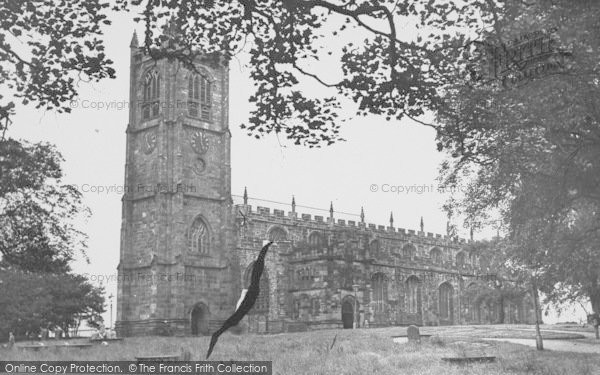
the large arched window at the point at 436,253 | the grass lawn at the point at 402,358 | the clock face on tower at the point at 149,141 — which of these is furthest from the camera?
the large arched window at the point at 436,253

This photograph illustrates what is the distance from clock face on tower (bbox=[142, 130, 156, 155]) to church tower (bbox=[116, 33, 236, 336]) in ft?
0.23

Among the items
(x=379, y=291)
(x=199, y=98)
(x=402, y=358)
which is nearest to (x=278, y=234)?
(x=379, y=291)

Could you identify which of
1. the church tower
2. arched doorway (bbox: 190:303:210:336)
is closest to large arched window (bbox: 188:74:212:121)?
the church tower

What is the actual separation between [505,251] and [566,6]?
14172mm

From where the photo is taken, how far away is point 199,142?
5525cm

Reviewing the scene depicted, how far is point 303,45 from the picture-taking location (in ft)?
41.1

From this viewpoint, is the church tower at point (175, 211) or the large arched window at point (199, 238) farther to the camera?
the large arched window at point (199, 238)

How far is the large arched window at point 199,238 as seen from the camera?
53.2 meters

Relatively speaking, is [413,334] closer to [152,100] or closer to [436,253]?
[152,100]

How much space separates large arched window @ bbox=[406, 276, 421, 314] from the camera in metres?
61.7

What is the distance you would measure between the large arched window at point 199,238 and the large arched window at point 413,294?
680 inches

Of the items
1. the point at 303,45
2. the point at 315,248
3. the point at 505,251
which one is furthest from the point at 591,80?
the point at 315,248

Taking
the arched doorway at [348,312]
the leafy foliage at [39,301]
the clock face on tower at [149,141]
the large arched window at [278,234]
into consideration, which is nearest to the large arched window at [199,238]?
the clock face on tower at [149,141]

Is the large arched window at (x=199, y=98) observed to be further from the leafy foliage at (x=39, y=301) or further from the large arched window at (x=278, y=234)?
the leafy foliage at (x=39, y=301)
